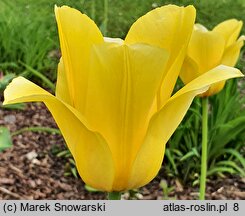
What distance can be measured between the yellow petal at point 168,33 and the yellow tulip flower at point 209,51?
0.44m

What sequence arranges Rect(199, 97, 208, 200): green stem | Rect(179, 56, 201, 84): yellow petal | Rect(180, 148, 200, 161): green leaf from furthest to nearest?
Rect(180, 148, 200, 161): green leaf → Rect(199, 97, 208, 200): green stem → Rect(179, 56, 201, 84): yellow petal

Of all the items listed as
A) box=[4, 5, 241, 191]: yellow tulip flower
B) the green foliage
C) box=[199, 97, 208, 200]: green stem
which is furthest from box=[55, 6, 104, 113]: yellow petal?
the green foliage

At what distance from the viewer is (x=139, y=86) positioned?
0.58m

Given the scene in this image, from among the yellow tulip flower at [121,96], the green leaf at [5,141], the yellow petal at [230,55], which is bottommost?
the green leaf at [5,141]

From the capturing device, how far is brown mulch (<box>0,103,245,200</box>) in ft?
6.50

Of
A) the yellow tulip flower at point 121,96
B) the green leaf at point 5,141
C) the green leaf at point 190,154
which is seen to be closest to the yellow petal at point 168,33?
the yellow tulip flower at point 121,96

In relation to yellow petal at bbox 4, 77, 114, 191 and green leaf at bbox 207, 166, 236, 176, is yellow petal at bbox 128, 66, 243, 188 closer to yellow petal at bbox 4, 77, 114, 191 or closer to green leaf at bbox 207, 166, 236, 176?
yellow petal at bbox 4, 77, 114, 191

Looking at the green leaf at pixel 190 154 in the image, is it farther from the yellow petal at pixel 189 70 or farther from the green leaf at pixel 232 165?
the yellow petal at pixel 189 70

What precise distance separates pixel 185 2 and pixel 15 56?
800mm

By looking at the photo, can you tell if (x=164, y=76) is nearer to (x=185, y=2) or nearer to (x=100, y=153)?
(x=100, y=153)

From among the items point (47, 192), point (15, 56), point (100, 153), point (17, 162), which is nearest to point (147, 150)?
point (100, 153)

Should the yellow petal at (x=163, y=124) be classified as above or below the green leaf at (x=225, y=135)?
above

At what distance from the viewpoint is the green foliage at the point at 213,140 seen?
6.85ft

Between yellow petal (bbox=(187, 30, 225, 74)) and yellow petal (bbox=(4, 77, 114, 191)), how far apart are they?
536 mm
